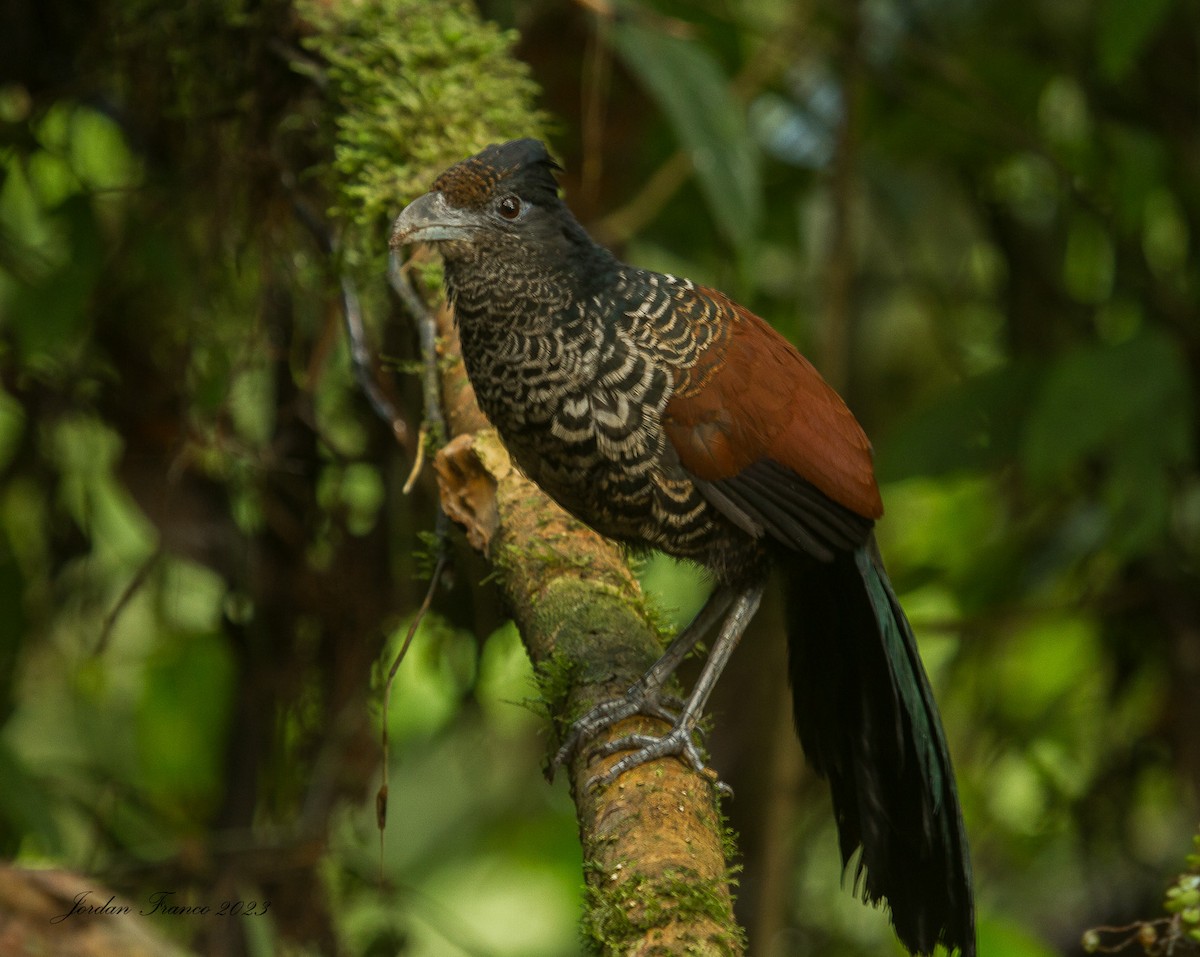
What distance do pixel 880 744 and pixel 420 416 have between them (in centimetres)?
141

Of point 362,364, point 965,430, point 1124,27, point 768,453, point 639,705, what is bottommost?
point 965,430

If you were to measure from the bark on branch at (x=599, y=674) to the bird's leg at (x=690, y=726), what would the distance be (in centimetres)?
2

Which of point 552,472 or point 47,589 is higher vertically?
point 552,472

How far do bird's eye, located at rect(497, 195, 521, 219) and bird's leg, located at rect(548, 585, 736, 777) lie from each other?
862 mm

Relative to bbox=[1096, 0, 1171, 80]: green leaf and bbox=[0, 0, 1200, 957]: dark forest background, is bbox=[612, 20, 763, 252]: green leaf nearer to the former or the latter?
bbox=[0, 0, 1200, 957]: dark forest background

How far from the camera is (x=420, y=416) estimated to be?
10.8ft

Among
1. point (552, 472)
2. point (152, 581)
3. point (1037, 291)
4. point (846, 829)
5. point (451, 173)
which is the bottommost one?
point (152, 581)

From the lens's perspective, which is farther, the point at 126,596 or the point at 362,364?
the point at 126,596

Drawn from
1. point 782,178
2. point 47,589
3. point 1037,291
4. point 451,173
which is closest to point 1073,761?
point 1037,291

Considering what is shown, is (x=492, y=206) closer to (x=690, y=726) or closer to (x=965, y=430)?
(x=690, y=726)

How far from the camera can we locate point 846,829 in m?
2.59

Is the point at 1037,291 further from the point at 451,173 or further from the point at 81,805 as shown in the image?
the point at 81,805

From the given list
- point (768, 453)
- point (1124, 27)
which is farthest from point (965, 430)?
point (768, 453)

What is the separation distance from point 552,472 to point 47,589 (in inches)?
77.2
